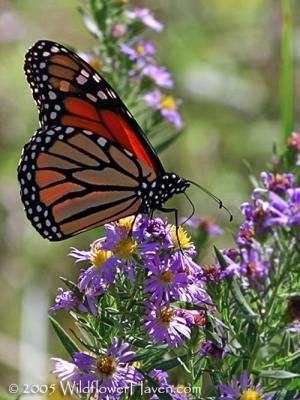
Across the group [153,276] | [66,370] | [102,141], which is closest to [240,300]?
[153,276]

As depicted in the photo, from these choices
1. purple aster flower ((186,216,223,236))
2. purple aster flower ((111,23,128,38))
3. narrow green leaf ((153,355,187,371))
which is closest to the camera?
narrow green leaf ((153,355,187,371))

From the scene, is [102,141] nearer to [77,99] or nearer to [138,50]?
[77,99]

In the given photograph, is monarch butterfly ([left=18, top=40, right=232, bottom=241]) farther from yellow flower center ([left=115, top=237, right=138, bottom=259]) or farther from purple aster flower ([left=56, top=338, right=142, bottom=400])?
purple aster flower ([left=56, top=338, right=142, bottom=400])

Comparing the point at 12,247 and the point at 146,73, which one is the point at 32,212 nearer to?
the point at 146,73

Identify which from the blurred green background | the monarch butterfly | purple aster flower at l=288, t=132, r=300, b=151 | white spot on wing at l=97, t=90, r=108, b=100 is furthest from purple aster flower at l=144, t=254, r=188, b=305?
the blurred green background

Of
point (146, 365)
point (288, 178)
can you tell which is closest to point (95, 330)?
point (146, 365)

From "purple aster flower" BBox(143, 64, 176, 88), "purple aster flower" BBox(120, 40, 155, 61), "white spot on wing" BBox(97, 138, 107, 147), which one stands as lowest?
"white spot on wing" BBox(97, 138, 107, 147)
